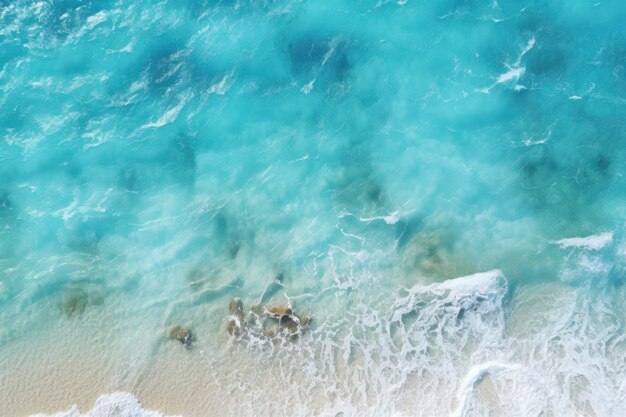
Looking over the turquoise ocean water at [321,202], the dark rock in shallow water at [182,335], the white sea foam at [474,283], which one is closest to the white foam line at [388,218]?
the turquoise ocean water at [321,202]

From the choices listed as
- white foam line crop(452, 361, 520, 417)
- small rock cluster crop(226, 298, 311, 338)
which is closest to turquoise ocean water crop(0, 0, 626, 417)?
white foam line crop(452, 361, 520, 417)

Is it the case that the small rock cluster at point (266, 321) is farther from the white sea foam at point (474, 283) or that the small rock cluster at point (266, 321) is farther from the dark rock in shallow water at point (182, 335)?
the white sea foam at point (474, 283)

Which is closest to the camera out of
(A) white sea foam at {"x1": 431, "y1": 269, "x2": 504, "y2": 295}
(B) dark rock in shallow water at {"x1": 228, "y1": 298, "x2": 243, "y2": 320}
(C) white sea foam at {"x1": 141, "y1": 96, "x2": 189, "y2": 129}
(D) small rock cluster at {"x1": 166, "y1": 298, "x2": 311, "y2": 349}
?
(D) small rock cluster at {"x1": 166, "y1": 298, "x2": 311, "y2": 349}

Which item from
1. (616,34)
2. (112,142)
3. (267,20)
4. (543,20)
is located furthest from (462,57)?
(112,142)

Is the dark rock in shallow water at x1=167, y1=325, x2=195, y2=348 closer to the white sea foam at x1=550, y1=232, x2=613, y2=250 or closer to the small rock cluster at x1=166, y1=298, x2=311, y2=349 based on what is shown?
the small rock cluster at x1=166, y1=298, x2=311, y2=349

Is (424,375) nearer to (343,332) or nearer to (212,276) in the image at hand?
(343,332)

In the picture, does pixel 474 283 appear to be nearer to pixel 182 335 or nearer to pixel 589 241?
pixel 589 241
